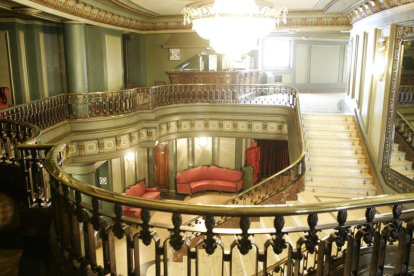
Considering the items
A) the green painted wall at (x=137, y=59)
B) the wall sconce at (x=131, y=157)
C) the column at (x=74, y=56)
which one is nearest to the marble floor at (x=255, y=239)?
the wall sconce at (x=131, y=157)

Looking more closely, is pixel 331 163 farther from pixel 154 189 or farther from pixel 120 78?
pixel 120 78

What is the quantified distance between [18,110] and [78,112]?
7.35 ft

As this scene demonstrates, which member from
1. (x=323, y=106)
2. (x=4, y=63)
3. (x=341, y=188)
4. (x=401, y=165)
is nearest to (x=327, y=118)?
(x=323, y=106)

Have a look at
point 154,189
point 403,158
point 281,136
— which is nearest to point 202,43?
point 281,136

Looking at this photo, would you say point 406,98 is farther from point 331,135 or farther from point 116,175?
point 116,175

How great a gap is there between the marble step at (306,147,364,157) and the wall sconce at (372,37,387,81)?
78.3 inches

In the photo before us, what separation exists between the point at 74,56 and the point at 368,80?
7.52 metres

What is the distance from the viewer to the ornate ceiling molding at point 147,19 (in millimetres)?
9126

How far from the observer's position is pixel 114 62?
1284cm

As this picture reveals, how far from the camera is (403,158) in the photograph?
906 cm

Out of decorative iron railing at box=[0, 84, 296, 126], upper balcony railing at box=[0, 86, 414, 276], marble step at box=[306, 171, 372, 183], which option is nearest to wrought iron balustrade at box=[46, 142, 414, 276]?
upper balcony railing at box=[0, 86, 414, 276]

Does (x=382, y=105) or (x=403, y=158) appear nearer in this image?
(x=382, y=105)

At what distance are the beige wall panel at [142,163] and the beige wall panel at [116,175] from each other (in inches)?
48.7

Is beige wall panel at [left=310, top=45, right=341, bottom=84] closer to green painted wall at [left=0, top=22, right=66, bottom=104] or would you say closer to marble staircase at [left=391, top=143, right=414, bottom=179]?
marble staircase at [left=391, top=143, right=414, bottom=179]
